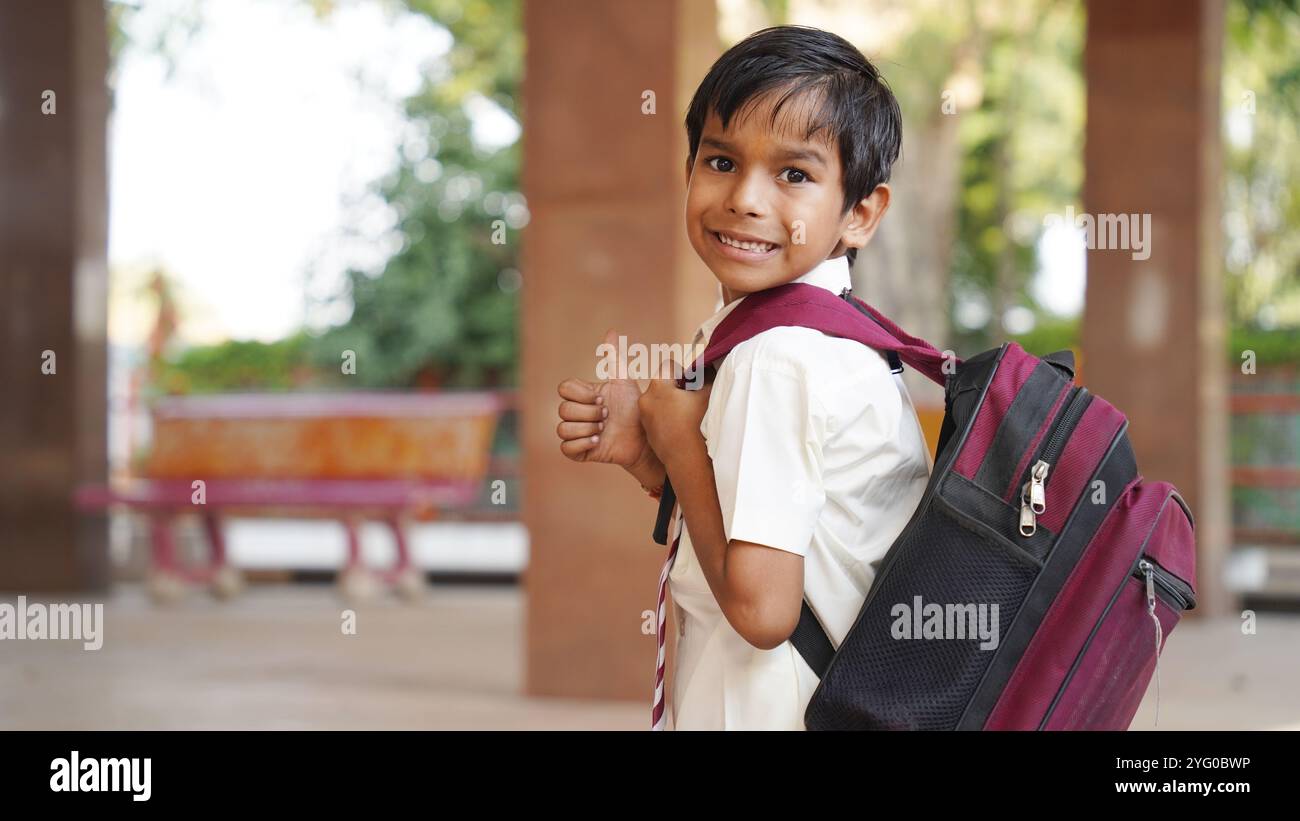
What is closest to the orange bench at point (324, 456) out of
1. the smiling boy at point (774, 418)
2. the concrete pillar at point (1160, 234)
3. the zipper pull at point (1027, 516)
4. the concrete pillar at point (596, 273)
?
the concrete pillar at point (596, 273)

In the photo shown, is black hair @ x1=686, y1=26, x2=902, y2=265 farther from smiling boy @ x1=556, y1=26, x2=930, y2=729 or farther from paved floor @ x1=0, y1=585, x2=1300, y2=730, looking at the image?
paved floor @ x1=0, y1=585, x2=1300, y2=730

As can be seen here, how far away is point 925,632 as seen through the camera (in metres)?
1.45

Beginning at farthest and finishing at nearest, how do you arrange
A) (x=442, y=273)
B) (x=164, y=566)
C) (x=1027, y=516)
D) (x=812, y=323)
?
1. (x=442, y=273)
2. (x=164, y=566)
3. (x=812, y=323)
4. (x=1027, y=516)

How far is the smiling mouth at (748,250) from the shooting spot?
63.2 inches

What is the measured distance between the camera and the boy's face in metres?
1.59

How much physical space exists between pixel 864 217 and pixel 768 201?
0.53 feet

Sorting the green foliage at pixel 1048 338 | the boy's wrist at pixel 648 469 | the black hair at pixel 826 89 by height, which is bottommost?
the boy's wrist at pixel 648 469

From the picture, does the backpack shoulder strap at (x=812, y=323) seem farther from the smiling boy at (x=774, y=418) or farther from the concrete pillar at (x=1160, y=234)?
the concrete pillar at (x=1160, y=234)

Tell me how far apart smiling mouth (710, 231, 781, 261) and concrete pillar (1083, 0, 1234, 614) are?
710 cm

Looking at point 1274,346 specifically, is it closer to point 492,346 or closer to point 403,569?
point 403,569

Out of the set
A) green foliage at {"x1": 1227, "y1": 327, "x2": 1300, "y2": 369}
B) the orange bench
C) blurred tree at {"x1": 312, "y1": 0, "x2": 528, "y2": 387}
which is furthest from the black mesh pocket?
blurred tree at {"x1": 312, "y1": 0, "x2": 528, "y2": 387}

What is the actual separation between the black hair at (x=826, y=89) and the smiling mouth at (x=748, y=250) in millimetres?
105

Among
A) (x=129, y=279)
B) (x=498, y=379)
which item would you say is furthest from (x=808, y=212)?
(x=129, y=279)

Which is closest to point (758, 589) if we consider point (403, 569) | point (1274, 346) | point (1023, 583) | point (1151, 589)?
point (1023, 583)
